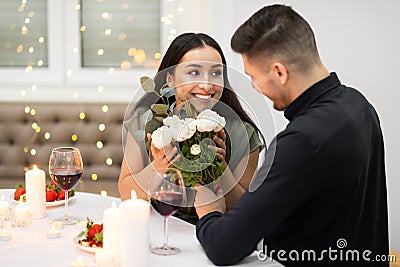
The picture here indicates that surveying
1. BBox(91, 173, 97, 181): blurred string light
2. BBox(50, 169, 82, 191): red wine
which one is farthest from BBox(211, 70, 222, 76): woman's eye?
BBox(91, 173, 97, 181): blurred string light

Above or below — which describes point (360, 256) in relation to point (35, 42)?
below

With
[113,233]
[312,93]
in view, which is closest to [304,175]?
[312,93]

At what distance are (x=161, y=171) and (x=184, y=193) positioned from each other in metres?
0.08

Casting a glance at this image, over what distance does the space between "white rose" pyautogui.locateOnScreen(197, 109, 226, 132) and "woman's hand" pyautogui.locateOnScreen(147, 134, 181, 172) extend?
0.09 meters

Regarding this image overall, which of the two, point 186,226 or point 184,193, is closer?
point 184,193

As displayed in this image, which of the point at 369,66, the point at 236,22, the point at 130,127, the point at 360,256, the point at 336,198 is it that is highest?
the point at 236,22

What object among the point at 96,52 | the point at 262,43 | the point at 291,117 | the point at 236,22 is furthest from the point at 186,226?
the point at 96,52

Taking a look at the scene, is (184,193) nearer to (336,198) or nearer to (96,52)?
(336,198)

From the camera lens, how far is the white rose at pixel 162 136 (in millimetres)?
1490

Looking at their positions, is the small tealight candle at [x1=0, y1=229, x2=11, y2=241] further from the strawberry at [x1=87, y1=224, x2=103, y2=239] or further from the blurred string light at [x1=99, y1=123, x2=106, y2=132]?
the blurred string light at [x1=99, y1=123, x2=106, y2=132]

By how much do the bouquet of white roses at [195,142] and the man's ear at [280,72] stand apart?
0.59 feet

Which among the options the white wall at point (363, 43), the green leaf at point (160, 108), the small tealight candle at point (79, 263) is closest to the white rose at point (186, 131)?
the green leaf at point (160, 108)

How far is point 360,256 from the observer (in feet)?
4.96

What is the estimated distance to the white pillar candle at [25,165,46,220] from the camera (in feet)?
5.78
